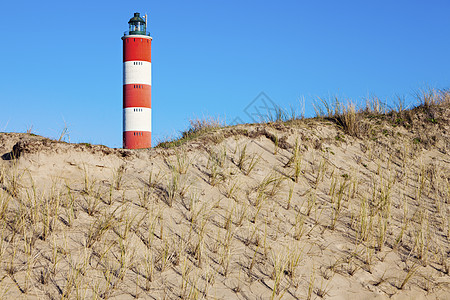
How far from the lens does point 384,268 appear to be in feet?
18.9

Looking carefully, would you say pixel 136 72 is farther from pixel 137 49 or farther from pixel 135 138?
pixel 135 138

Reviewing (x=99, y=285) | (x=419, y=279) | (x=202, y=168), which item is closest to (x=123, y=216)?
(x=99, y=285)

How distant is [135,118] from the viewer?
73.8 ft

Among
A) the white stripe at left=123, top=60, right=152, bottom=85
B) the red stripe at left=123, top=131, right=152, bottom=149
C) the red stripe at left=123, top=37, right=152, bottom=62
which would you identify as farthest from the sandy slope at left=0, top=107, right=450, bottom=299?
the red stripe at left=123, top=37, right=152, bottom=62

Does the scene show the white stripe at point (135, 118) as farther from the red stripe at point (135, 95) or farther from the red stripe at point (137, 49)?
the red stripe at point (137, 49)

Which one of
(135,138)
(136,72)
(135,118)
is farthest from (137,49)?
(135,138)

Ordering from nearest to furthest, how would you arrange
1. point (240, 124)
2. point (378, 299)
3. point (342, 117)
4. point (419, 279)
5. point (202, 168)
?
point (378, 299) < point (419, 279) < point (202, 168) < point (240, 124) < point (342, 117)

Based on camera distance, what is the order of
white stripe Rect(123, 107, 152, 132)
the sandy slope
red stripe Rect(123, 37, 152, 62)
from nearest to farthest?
the sandy slope < white stripe Rect(123, 107, 152, 132) < red stripe Rect(123, 37, 152, 62)

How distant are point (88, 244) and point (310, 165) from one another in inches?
178

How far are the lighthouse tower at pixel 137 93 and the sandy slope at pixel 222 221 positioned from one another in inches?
571

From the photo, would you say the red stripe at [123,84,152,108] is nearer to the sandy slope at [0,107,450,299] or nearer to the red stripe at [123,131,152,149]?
the red stripe at [123,131,152,149]

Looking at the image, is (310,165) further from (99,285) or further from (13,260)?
(13,260)

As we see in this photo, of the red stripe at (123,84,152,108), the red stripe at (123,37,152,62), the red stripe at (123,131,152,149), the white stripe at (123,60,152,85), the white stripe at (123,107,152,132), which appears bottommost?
the red stripe at (123,131,152,149)

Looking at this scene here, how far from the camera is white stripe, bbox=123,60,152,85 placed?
2245 cm
